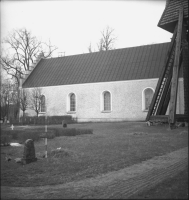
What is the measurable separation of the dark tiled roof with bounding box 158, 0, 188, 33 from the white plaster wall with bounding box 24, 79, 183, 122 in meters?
8.50

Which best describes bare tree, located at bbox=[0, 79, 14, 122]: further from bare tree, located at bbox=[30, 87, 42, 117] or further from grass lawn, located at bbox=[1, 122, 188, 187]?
bare tree, located at bbox=[30, 87, 42, 117]

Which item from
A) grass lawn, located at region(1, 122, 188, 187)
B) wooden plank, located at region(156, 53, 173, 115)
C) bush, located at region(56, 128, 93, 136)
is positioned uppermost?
wooden plank, located at region(156, 53, 173, 115)

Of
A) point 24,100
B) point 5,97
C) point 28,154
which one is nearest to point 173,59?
point 5,97

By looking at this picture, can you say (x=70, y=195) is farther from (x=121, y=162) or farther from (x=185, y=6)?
(x=185, y=6)

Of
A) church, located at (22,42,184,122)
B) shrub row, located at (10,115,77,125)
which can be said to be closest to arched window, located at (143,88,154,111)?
church, located at (22,42,184,122)

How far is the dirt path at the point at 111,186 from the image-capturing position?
17.0ft

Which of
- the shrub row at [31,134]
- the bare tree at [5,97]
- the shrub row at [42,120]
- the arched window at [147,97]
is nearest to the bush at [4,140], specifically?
the shrub row at [31,134]

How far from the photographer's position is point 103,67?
1137 inches

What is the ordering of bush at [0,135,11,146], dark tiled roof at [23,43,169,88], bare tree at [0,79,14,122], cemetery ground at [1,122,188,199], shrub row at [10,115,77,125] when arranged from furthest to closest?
shrub row at [10,115,77,125]
dark tiled roof at [23,43,169,88]
bare tree at [0,79,14,122]
bush at [0,135,11,146]
cemetery ground at [1,122,188,199]

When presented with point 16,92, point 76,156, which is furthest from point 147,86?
point 76,156

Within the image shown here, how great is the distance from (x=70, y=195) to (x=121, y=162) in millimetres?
3003

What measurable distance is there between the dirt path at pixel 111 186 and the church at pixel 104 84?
16.9 m

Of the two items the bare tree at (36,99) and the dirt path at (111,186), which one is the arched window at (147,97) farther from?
the dirt path at (111,186)

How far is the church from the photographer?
25583 mm
